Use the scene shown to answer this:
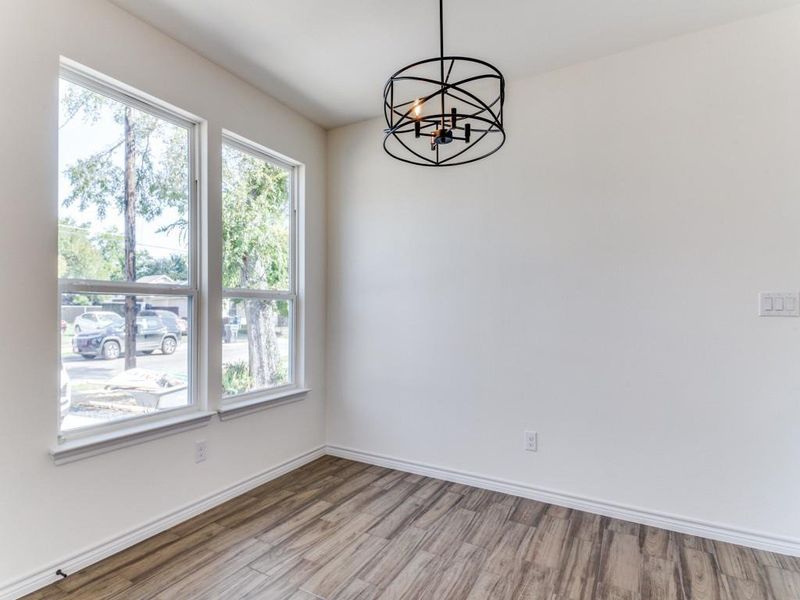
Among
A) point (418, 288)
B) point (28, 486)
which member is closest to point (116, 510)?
point (28, 486)

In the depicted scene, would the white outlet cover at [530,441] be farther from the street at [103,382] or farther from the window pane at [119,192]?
the window pane at [119,192]

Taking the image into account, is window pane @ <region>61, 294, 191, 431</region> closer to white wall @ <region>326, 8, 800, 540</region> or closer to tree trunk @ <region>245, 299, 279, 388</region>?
tree trunk @ <region>245, 299, 279, 388</region>

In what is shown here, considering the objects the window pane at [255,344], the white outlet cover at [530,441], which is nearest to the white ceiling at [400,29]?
the window pane at [255,344]

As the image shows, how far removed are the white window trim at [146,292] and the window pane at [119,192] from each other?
40 mm

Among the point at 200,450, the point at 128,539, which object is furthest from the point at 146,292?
the point at 128,539

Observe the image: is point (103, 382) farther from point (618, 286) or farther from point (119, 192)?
point (618, 286)

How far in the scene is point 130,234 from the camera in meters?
2.26

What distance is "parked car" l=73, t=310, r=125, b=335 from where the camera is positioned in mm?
2047

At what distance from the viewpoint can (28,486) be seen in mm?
1812

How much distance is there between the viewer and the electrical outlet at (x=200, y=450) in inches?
99.3

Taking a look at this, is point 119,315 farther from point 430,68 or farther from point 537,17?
point 537,17

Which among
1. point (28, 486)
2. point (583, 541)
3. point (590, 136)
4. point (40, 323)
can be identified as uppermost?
point (590, 136)

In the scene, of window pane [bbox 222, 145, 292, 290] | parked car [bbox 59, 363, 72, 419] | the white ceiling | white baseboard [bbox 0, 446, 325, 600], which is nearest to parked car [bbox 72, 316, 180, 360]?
parked car [bbox 59, 363, 72, 419]

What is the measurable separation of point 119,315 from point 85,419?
53cm
